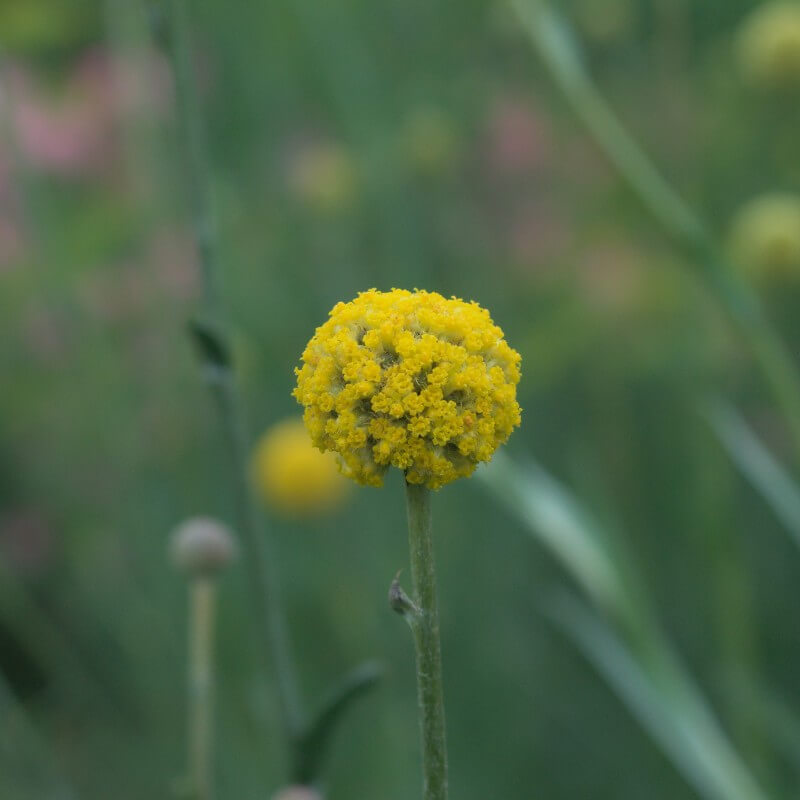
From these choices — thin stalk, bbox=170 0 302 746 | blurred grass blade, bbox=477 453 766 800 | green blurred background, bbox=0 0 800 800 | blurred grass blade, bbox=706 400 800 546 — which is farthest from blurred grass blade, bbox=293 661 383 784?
green blurred background, bbox=0 0 800 800

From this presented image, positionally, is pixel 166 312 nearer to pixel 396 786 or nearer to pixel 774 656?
pixel 396 786

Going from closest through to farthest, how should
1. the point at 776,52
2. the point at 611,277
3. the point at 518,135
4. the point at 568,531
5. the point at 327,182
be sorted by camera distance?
1. the point at 568,531
2. the point at 776,52
3. the point at 327,182
4. the point at 611,277
5. the point at 518,135

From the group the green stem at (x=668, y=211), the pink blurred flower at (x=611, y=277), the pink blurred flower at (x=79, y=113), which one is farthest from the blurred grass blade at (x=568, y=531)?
the pink blurred flower at (x=79, y=113)

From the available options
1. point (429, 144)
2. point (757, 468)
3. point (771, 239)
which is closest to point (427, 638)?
point (757, 468)

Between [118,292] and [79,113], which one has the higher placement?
[79,113]

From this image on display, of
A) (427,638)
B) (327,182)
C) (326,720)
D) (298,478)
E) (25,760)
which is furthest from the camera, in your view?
(327,182)

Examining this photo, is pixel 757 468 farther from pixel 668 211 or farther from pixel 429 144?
pixel 429 144

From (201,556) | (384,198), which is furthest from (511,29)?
(201,556)

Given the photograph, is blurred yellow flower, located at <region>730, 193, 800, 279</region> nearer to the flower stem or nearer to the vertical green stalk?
the vertical green stalk
